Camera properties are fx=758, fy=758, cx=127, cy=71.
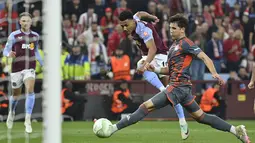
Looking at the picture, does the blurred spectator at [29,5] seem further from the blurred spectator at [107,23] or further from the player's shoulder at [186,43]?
the player's shoulder at [186,43]

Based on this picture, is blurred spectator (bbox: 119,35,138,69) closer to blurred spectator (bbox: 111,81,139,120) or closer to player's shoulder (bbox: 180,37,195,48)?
blurred spectator (bbox: 111,81,139,120)

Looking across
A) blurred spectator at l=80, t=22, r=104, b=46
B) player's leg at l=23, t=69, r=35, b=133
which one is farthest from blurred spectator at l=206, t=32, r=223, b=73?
player's leg at l=23, t=69, r=35, b=133

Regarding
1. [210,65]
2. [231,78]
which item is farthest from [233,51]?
[210,65]

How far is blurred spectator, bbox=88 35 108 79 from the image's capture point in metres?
21.6

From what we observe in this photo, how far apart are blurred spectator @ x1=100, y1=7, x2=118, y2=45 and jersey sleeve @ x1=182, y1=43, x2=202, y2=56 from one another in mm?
11880

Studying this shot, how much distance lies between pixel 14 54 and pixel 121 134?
98.9 inches

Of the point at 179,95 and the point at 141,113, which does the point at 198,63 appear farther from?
the point at 141,113

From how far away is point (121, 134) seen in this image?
14211mm

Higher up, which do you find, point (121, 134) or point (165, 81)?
point (165, 81)

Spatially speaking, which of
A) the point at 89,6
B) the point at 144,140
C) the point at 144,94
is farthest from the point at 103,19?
the point at 144,140

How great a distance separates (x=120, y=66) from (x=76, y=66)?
124cm

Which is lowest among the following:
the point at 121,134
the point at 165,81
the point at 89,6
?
the point at 121,134

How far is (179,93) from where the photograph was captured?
35.6 feet

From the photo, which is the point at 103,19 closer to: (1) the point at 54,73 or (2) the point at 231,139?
(2) the point at 231,139
